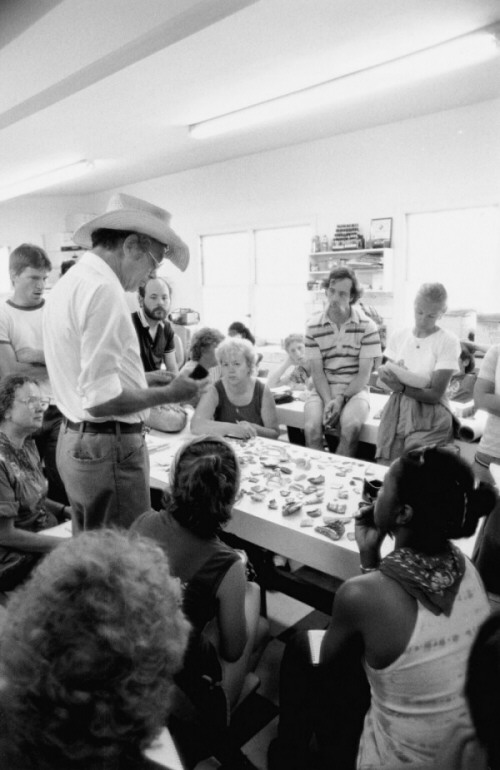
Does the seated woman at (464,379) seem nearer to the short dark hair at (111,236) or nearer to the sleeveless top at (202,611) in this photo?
the short dark hair at (111,236)

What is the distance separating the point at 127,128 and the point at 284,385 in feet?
10.8

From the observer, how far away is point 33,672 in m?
0.59

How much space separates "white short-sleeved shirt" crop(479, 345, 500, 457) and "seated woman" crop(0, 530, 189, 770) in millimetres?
2126

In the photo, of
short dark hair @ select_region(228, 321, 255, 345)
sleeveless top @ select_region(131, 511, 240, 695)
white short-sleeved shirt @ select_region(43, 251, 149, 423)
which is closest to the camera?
sleeveless top @ select_region(131, 511, 240, 695)

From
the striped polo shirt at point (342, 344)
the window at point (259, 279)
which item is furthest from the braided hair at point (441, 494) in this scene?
the window at point (259, 279)

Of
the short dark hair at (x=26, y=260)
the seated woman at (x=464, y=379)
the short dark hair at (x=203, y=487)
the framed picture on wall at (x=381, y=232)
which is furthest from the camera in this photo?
the framed picture on wall at (x=381, y=232)

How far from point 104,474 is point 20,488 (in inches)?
17.6

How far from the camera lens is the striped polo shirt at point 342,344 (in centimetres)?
346

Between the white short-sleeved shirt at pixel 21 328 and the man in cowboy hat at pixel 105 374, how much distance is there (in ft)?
3.42

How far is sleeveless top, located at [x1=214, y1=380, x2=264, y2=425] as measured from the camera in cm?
302

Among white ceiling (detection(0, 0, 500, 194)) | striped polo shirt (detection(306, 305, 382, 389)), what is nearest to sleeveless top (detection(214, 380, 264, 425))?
striped polo shirt (detection(306, 305, 382, 389))

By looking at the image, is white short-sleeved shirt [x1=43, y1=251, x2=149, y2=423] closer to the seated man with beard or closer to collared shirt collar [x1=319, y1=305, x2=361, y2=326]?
the seated man with beard

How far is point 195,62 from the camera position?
3881mm

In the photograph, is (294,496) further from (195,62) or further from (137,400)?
(195,62)
